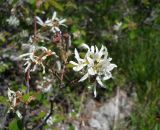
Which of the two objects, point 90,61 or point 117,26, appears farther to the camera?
point 117,26

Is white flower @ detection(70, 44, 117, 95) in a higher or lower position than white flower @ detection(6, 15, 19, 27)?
lower

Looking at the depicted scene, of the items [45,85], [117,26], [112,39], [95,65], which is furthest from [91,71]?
[117,26]

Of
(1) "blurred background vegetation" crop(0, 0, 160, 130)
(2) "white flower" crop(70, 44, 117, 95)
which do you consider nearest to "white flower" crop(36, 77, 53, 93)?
(1) "blurred background vegetation" crop(0, 0, 160, 130)

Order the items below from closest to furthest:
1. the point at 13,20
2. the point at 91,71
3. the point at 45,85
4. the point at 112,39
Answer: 1. the point at 91,71
2. the point at 45,85
3. the point at 13,20
4. the point at 112,39

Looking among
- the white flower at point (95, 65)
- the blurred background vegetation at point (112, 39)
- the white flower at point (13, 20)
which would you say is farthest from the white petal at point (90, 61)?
the white flower at point (13, 20)

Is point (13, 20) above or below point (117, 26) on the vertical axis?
below

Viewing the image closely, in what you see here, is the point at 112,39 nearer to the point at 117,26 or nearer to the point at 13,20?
the point at 117,26

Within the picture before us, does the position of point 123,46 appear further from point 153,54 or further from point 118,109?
point 118,109

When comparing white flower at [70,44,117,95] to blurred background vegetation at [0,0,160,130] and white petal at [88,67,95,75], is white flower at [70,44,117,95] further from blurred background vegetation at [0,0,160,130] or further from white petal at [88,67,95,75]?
blurred background vegetation at [0,0,160,130]

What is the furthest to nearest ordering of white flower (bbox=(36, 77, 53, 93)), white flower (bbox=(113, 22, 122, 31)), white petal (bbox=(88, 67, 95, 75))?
white flower (bbox=(113, 22, 122, 31))
white flower (bbox=(36, 77, 53, 93))
white petal (bbox=(88, 67, 95, 75))
